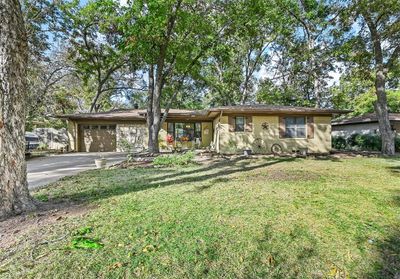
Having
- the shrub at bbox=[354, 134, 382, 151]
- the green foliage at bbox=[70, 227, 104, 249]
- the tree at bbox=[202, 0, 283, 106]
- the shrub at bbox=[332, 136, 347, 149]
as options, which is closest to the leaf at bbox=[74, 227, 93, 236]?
the green foliage at bbox=[70, 227, 104, 249]

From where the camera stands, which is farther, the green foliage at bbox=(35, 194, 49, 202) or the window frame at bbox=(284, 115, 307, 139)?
the window frame at bbox=(284, 115, 307, 139)

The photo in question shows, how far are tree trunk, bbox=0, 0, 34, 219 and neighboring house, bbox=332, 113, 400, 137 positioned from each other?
2217 cm

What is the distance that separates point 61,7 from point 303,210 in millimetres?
19222

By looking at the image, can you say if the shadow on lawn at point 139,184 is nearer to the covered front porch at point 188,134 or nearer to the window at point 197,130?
the covered front porch at point 188,134

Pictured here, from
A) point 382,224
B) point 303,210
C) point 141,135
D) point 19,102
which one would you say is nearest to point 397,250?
point 382,224

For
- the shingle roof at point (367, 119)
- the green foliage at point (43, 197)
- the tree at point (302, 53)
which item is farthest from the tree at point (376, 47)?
the green foliage at point (43, 197)

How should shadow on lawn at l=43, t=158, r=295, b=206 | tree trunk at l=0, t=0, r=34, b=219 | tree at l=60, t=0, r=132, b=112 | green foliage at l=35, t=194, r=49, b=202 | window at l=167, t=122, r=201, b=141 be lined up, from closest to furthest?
tree trunk at l=0, t=0, r=34, b=219 < green foliage at l=35, t=194, r=49, b=202 < shadow on lawn at l=43, t=158, r=295, b=206 < tree at l=60, t=0, r=132, b=112 < window at l=167, t=122, r=201, b=141

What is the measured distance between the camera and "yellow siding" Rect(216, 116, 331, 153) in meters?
14.7

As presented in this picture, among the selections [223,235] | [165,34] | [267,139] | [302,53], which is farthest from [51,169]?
[302,53]

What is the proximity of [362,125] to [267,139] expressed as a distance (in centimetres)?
1124

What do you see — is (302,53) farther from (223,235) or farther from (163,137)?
(223,235)

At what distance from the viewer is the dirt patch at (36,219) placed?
299cm

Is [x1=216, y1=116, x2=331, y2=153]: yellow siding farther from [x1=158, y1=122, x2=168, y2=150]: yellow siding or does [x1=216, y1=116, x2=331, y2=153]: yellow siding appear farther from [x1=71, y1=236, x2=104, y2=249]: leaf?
[x1=71, y1=236, x2=104, y2=249]: leaf

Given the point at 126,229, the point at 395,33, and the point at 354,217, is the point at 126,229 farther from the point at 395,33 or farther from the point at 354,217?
the point at 395,33
